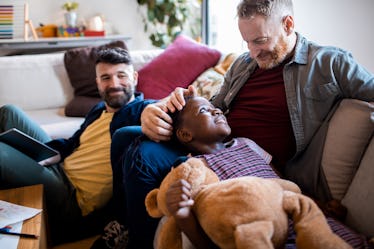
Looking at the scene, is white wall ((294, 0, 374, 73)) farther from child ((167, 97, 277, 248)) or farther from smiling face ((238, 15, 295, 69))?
child ((167, 97, 277, 248))

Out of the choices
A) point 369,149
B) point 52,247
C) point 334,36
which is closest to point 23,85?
point 52,247

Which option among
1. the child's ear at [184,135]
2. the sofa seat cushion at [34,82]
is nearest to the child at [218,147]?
the child's ear at [184,135]

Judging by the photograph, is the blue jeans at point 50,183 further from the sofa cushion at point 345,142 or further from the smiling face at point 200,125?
the sofa cushion at point 345,142

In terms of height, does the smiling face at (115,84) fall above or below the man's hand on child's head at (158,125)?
above

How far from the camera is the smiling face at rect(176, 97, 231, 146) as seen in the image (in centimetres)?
127

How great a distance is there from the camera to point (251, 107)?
156 centimetres

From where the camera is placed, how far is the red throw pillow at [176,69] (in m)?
2.44

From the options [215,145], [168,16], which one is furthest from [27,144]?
[168,16]

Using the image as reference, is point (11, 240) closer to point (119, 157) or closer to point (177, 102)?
point (119, 157)

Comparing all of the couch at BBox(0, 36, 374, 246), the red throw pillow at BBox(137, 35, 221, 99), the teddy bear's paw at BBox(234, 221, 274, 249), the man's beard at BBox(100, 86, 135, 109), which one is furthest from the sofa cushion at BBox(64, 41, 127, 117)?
the teddy bear's paw at BBox(234, 221, 274, 249)

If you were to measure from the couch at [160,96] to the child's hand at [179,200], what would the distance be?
2.06 feet

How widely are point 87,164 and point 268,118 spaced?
0.91 m

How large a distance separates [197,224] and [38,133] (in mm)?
1348

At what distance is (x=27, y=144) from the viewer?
1653mm
